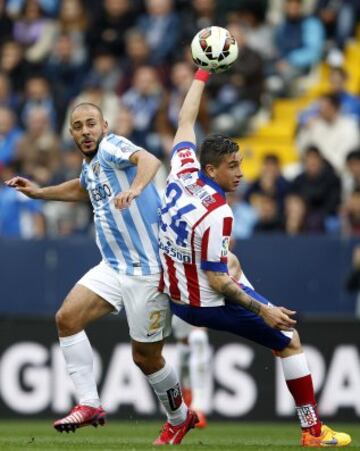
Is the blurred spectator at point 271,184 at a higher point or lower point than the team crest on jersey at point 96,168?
lower

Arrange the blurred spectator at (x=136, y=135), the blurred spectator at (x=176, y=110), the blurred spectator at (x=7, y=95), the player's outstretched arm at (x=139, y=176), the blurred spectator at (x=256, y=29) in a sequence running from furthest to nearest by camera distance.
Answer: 1. the blurred spectator at (x=7, y=95)
2. the blurred spectator at (x=256, y=29)
3. the blurred spectator at (x=176, y=110)
4. the blurred spectator at (x=136, y=135)
5. the player's outstretched arm at (x=139, y=176)

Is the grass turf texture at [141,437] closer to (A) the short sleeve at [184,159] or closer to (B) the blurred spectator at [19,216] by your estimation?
(A) the short sleeve at [184,159]

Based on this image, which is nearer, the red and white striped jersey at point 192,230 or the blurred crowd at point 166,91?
the red and white striped jersey at point 192,230

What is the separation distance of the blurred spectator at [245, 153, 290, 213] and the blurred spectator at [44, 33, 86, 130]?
3806 millimetres

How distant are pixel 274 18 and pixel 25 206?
459cm

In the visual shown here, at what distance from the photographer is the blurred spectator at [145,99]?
765 inches

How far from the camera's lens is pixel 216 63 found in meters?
11.6

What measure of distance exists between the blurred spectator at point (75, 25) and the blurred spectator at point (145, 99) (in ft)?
5.94

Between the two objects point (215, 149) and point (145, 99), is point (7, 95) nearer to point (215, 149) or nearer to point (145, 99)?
point (145, 99)

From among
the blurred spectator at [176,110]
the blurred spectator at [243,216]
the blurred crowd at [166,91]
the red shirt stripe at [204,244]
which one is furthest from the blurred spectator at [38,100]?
the red shirt stripe at [204,244]

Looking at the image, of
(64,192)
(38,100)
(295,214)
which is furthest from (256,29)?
(64,192)

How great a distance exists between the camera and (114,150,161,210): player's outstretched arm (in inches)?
414

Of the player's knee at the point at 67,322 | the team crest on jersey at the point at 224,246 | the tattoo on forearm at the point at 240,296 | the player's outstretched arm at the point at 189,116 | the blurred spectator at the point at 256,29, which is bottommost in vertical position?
the player's knee at the point at 67,322

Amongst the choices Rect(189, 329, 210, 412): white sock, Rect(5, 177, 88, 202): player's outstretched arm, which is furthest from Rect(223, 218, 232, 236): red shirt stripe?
Rect(189, 329, 210, 412): white sock
